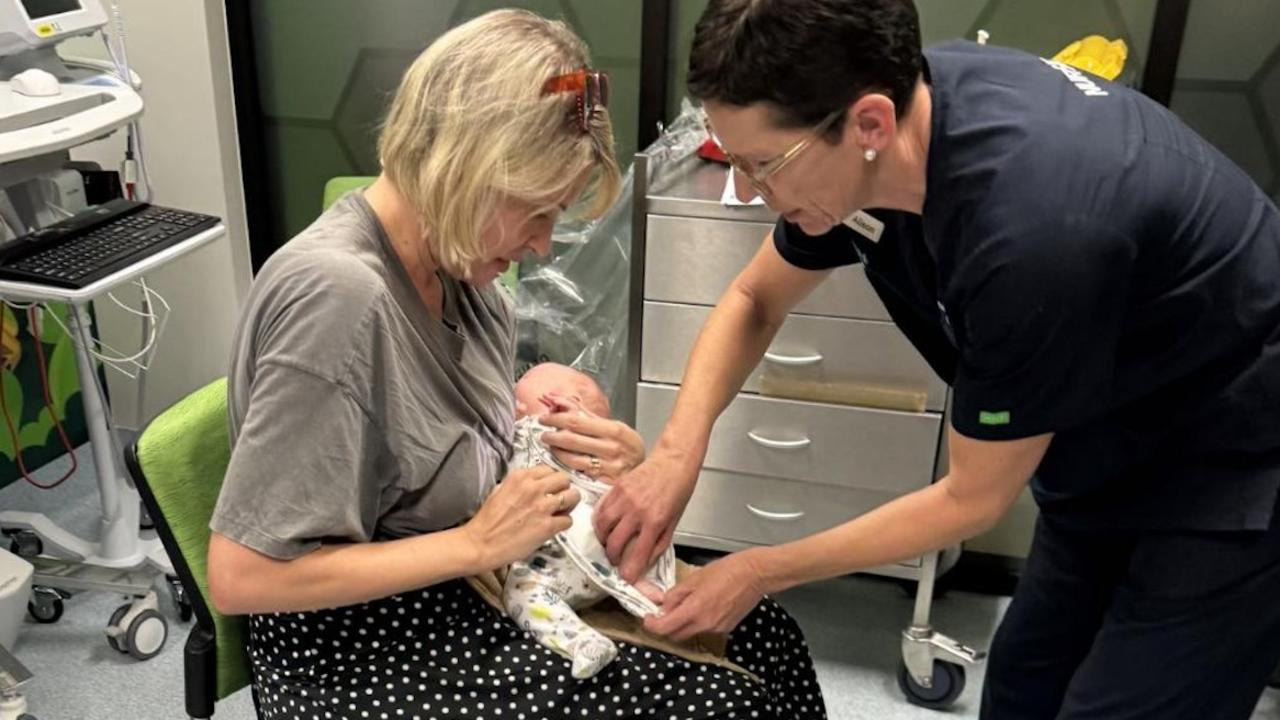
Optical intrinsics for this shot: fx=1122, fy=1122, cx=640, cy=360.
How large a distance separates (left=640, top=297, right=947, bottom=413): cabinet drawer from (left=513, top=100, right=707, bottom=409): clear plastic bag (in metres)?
0.35

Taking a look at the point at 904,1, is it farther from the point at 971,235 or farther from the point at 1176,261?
the point at 1176,261

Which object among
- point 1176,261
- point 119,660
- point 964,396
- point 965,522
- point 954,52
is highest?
point 954,52

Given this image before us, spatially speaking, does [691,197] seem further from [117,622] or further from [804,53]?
[117,622]

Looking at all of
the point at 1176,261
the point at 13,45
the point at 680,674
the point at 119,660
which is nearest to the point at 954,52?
the point at 1176,261

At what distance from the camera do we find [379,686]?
1225 millimetres

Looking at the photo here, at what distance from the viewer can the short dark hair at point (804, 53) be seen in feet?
Answer: 3.29

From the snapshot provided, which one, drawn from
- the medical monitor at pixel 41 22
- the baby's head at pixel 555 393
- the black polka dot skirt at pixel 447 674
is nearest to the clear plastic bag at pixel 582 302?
the baby's head at pixel 555 393

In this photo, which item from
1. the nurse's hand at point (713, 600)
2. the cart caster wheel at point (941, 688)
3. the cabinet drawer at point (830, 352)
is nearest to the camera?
the nurse's hand at point (713, 600)

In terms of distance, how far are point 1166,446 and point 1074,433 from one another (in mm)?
96

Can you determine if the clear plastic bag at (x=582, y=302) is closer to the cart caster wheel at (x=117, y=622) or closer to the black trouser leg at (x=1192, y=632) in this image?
the cart caster wheel at (x=117, y=622)

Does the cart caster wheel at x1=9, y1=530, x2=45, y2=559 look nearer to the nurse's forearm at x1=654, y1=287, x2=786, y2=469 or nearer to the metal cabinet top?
the metal cabinet top

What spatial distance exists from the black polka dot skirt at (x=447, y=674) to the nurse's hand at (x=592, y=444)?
296 millimetres

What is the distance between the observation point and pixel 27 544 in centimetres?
249

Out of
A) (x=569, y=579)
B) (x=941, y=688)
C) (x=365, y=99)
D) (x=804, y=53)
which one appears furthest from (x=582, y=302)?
(x=804, y=53)
